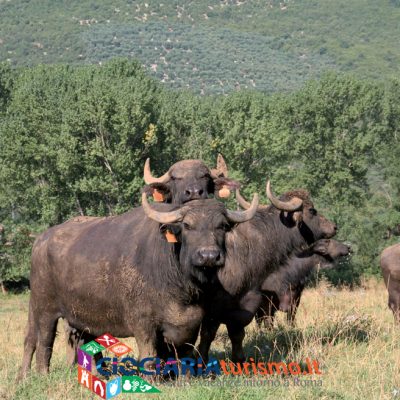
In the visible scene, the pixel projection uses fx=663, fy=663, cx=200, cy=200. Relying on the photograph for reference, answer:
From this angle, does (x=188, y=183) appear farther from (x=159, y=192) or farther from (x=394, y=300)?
(x=394, y=300)

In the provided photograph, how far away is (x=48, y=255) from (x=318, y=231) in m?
5.23

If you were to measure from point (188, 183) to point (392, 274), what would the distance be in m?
6.08

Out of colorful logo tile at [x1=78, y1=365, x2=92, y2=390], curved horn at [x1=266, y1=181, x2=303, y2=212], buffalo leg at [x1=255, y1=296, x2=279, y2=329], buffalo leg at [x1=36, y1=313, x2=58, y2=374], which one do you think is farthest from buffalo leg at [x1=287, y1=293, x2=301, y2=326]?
colorful logo tile at [x1=78, y1=365, x2=92, y2=390]

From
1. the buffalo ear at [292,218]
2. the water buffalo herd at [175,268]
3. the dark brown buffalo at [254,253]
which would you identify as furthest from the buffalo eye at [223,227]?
the buffalo ear at [292,218]

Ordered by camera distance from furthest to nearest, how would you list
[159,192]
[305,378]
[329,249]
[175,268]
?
[329,249] → [159,192] → [305,378] → [175,268]

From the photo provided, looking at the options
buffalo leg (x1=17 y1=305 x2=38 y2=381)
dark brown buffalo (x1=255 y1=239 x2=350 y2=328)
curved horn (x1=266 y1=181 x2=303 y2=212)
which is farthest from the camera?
curved horn (x1=266 y1=181 x2=303 y2=212)

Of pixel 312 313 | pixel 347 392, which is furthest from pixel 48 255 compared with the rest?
pixel 312 313

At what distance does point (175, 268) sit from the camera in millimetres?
8141

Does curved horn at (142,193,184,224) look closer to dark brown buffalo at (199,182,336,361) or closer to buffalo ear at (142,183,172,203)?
dark brown buffalo at (199,182,336,361)

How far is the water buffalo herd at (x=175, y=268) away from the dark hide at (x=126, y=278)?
14 millimetres

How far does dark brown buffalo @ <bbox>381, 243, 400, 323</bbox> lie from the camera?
14.2 metres

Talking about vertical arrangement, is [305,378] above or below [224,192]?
below

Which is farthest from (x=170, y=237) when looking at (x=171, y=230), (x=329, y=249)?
(x=329, y=249)

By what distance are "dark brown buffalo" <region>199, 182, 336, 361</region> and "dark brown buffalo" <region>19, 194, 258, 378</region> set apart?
713 millimetres
